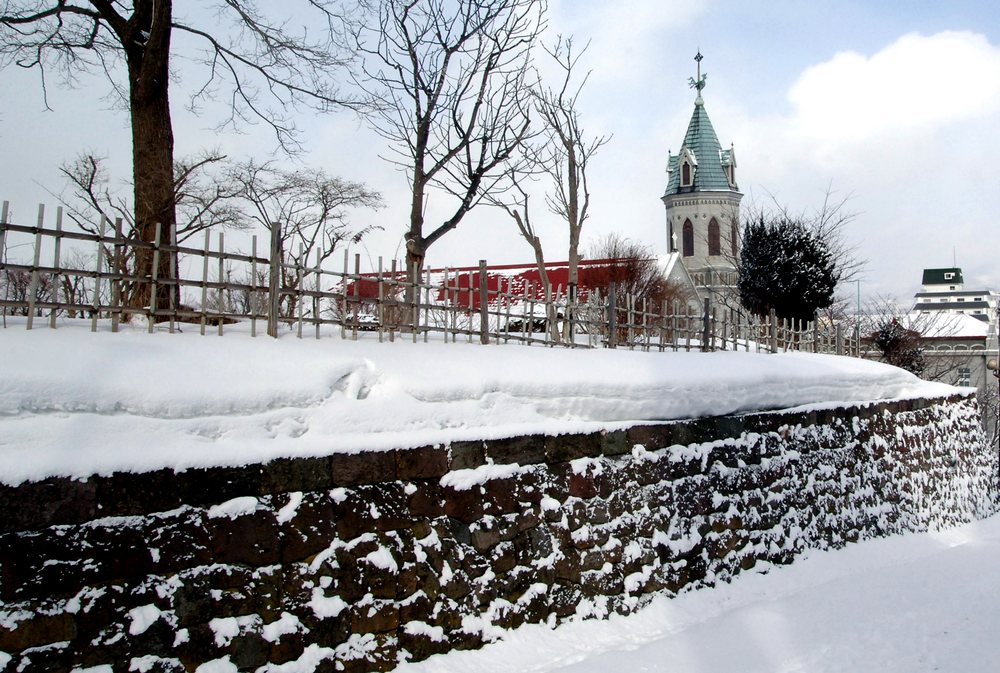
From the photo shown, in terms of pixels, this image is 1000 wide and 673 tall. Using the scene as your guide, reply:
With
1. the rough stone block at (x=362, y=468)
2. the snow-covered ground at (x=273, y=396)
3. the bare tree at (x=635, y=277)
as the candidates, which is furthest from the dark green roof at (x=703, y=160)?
the rough stone block at (x=362, y=468)

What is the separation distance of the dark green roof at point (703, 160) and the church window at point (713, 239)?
226 centimetres

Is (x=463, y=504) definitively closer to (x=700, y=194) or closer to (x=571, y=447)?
(x=571, y=447)

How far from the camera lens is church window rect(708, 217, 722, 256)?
49812 mm

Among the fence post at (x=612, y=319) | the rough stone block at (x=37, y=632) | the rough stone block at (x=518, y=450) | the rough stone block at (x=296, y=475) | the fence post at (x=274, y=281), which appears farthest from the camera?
the fence post at (x=612, y=319)

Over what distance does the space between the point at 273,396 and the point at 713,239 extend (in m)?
49.7

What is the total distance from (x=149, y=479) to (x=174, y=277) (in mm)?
1794

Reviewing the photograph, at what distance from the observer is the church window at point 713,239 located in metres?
49.8

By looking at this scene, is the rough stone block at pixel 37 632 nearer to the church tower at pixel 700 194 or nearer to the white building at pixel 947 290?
the church tower at pixel 700 194

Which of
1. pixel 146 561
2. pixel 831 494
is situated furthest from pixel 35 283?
pixel 831 494

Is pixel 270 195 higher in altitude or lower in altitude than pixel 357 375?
higher

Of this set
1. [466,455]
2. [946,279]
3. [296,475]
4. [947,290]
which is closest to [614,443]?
[466,455]

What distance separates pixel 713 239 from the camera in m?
50.9

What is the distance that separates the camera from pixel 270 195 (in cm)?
2623

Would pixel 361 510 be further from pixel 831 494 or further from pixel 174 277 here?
pixel 831 494
